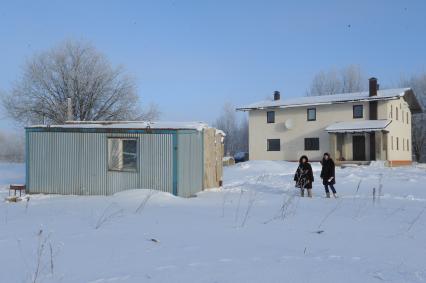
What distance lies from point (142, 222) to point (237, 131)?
80.2 m

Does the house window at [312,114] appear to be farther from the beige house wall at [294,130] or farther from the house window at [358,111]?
the house window at [358,111]

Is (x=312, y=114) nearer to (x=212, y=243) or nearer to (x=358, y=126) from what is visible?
(x=358, y=126)

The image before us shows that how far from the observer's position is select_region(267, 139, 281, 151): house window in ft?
127

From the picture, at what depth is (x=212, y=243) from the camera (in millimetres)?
6422

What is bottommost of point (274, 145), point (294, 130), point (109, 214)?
point (109, 214)

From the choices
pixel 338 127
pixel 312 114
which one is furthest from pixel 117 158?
pixel 312 114

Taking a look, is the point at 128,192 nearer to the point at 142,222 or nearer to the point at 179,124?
the point at 179,124

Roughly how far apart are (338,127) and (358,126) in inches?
65.1

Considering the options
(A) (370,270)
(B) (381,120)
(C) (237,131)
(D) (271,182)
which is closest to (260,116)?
(B) (381,120)

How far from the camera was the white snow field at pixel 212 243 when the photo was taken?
15.8 feet

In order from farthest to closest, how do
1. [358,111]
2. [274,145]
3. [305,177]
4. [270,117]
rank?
[270,117] → [274,145] → [358,111] → [305,177]

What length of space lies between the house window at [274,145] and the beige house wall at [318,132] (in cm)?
29

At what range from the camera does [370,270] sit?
4.95 metres

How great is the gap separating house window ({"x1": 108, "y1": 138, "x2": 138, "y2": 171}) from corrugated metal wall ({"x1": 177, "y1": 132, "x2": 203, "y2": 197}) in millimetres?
1646
